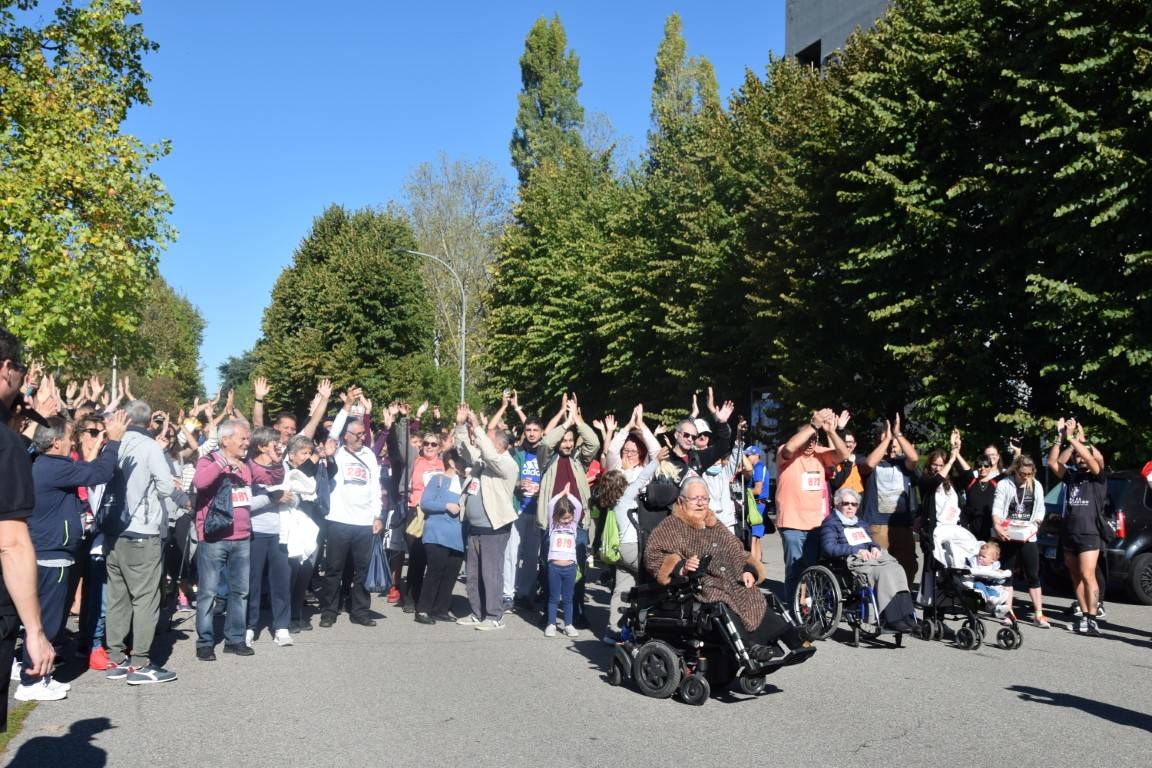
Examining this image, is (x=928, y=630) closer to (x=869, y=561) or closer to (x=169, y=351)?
(x=869, y=561)

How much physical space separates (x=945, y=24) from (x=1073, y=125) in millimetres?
4830

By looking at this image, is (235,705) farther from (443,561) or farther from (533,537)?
(533,537)

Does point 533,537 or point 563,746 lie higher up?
point 533,537

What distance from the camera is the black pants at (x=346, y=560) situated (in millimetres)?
11539

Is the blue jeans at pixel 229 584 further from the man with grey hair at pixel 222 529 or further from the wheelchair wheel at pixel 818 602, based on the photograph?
the wheelchair wheel at pixel 818 602

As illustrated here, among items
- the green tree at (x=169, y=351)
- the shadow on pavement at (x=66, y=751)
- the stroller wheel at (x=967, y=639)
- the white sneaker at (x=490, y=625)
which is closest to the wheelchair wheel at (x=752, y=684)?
the stroller wheel at (x=967, y=639)

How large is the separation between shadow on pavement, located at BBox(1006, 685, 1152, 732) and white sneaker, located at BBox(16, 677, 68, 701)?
21.8 ft

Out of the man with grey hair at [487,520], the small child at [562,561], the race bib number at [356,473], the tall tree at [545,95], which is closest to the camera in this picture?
the small child at [562,561]

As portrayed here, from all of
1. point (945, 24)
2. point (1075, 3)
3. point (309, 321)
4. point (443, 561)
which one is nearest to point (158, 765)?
point (443, 561)

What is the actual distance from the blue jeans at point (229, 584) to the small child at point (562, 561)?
2942mm

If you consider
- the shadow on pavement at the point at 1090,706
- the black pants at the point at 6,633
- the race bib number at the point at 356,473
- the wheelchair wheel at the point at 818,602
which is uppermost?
the race bib number at the point at 356,473

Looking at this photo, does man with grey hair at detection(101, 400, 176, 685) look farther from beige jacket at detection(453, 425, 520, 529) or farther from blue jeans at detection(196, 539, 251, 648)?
beige jacket at detection(453, 425, 520, 529)

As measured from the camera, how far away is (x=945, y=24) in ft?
72.9

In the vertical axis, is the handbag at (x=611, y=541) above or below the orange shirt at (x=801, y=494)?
below
